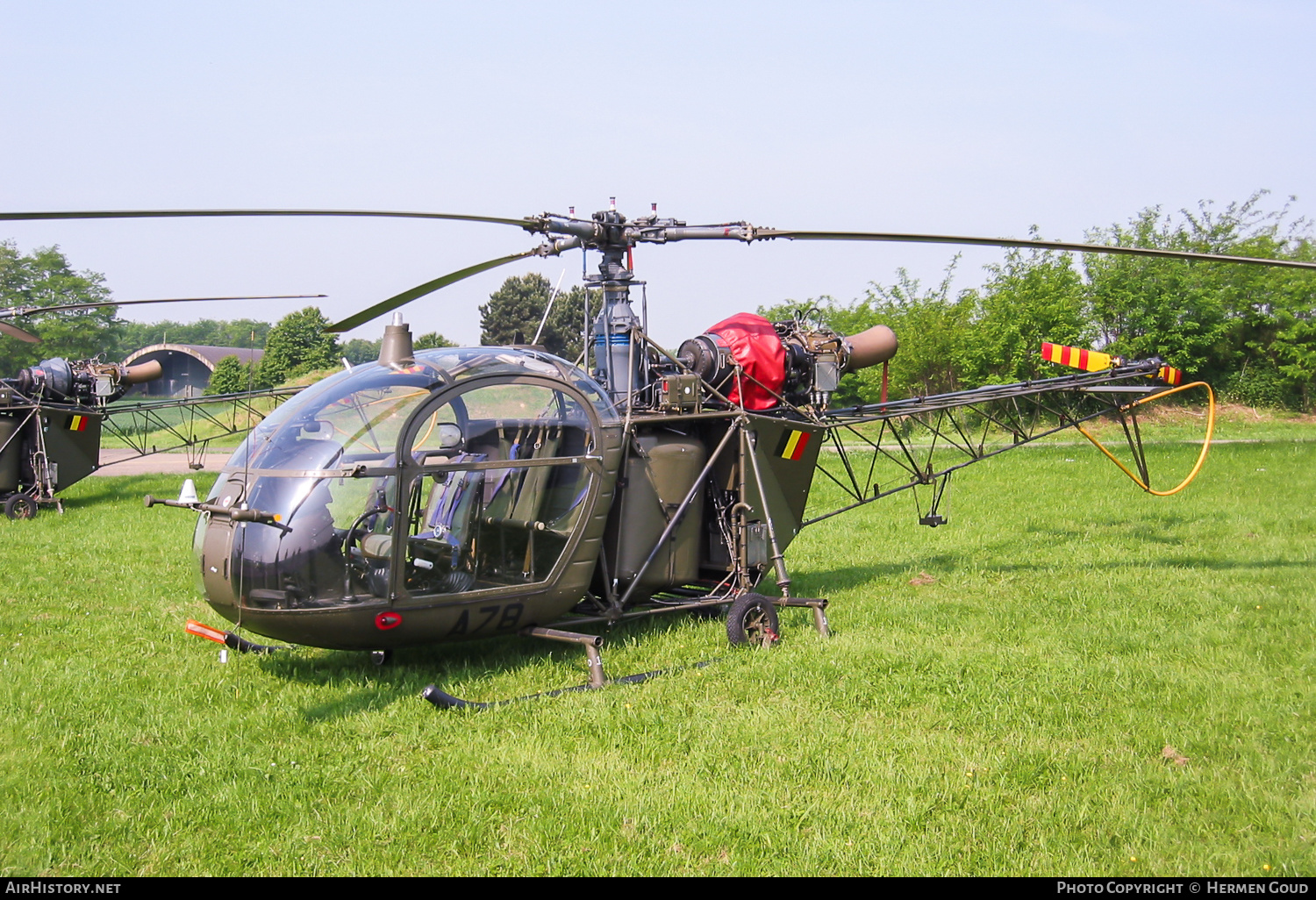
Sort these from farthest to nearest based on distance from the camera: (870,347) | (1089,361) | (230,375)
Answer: (230,375)
(1089,361)
(870,347)

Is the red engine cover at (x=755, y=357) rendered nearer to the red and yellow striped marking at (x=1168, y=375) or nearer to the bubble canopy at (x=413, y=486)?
the bubble canopy at (x=413, y=486)

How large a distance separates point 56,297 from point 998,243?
60.1 metres

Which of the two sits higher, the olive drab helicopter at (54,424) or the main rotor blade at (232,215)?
the main rotor blade at (232,215)

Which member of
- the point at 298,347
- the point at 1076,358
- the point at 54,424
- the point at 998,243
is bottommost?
the point at 54,424

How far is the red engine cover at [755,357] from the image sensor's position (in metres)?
8.55

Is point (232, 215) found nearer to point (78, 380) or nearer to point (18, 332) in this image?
point (18, 332)

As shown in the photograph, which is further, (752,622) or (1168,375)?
(1168,375)

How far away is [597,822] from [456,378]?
3.04m

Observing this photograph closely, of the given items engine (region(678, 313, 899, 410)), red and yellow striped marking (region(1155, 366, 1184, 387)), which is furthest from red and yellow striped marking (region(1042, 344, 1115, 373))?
engine (region(678, 313, 899, 410))

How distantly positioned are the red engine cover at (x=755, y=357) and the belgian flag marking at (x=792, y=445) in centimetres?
32

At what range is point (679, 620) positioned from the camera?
8867mm

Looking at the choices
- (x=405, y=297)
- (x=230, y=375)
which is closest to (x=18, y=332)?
(x=405, y=297)

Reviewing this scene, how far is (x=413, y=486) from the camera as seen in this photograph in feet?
21.0

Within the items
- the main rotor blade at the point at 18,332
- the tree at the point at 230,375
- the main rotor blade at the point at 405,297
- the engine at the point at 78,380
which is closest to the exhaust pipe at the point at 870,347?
the main rotor blade at the point at 405,297
